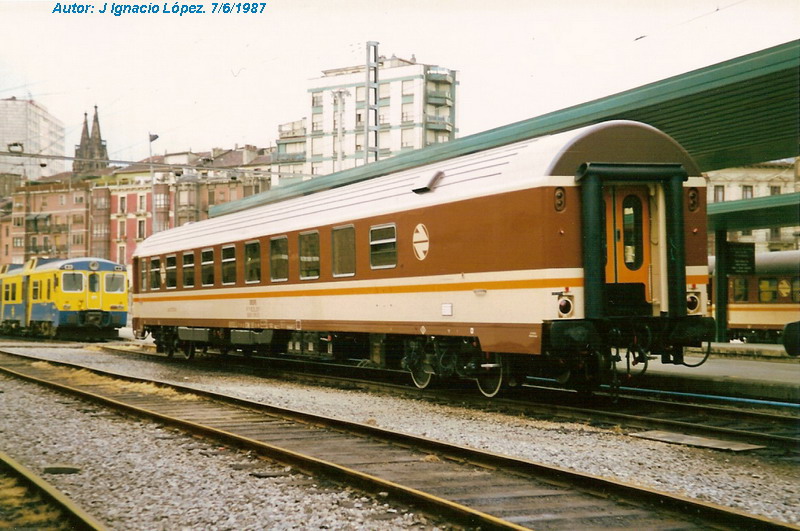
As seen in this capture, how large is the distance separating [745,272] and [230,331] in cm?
1464

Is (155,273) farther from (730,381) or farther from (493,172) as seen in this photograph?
(730,381)

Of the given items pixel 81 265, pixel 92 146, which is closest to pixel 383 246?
pixel 81 265

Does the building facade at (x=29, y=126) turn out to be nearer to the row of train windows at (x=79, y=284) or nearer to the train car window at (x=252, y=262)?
the row of train windows at (x=79, y=284)

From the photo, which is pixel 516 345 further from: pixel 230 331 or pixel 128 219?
pixel 128 219

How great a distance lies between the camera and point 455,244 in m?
12.2

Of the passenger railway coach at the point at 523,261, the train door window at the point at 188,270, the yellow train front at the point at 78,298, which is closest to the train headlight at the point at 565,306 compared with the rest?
the passenger railway coach at the point at 523,261

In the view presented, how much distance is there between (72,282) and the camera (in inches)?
1341

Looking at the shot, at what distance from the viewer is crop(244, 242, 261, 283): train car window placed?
18.0m

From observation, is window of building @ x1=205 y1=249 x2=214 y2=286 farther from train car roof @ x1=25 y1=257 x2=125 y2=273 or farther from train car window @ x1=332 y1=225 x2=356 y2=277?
train car roof @ x1=25 y1=257 x2=125 y2=273

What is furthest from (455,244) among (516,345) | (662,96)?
(662,96)

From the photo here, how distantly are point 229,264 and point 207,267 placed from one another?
1264mm

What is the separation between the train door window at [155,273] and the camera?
23328 millimetres

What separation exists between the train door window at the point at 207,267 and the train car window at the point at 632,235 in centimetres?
1161

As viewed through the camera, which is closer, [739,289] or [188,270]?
[188,270]
